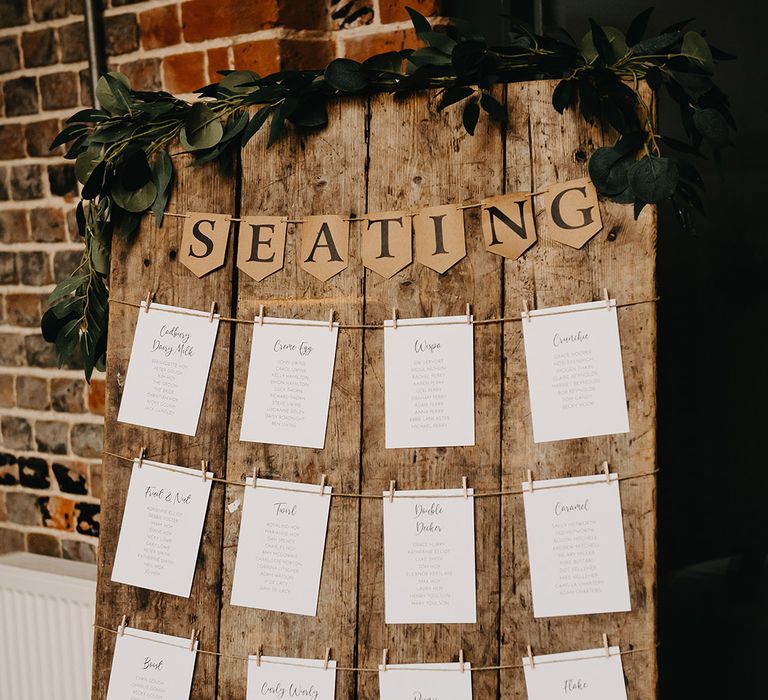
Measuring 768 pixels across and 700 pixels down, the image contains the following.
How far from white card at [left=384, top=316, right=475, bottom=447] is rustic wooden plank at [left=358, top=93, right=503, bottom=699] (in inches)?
0.5

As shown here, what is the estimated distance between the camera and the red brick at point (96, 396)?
210 cm

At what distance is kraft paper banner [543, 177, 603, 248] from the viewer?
1.23 metres

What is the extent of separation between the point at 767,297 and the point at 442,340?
72cm

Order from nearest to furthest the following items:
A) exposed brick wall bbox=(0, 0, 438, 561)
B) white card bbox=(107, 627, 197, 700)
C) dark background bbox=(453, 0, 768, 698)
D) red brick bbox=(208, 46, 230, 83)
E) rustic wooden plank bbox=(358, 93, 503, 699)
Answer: rustic wooden plank bbox=(358, 93, 503, 699)
white card bbox=(107, 627, 197, 700)
dark background bbox=(453, 0, 768, 698)
red brick bbox=(208, 46, 230, 83)
exposed brick wall bbox=(0, 0, 438, 561)

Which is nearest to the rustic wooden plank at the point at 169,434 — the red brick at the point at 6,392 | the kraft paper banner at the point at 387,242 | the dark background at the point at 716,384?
the kraft paper banner at the point at 387,242

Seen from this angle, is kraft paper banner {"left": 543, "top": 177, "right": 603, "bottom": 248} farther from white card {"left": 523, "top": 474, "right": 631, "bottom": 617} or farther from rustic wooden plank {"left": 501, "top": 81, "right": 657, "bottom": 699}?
white card {"left": 523, "top": 474, "right": 631, "bottom": 617}

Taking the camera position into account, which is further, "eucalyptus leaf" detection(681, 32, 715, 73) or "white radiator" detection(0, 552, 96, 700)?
"white radiator" detection(0, 552, 96, 700)

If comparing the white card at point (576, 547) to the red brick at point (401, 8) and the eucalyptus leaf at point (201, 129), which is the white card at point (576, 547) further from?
the red brick at point (401, 8)

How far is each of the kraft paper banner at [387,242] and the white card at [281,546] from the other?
0.36 meters

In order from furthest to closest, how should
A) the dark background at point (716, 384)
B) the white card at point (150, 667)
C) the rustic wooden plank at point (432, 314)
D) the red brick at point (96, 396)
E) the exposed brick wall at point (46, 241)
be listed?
the red brick at point (96, 396) < the exposed brick wall at point (46, 241) < the dark background at point (716, 384) < the white card at point (150, 667) < the rustic wooden plank at point (432, 314)

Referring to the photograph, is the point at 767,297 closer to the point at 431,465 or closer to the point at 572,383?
the point at 572,383

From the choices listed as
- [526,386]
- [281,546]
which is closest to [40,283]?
[281,546]

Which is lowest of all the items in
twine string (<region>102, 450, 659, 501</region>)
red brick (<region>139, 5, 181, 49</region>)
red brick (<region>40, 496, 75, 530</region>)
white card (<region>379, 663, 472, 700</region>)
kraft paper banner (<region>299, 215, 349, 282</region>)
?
white card (<region>379, 663, 472, 700</region>)

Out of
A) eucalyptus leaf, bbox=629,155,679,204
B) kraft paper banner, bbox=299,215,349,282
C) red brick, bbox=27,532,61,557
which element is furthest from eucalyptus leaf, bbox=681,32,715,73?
red brick, bbox=27,532,61,557
